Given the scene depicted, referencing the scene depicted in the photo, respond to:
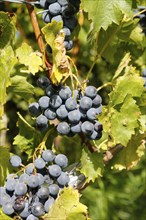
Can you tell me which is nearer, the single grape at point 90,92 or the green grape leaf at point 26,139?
the single grape at point 90,92

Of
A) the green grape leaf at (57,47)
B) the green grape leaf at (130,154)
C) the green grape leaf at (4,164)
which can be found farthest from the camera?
the green grape leaf at (130,154)

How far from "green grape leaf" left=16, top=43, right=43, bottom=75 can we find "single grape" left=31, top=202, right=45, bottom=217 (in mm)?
363

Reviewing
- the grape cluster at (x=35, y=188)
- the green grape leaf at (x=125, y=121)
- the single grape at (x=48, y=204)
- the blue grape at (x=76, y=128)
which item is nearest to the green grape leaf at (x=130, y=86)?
the green grape leaf at (x=125, y=121)

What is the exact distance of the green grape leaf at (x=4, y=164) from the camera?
1625 millimetres

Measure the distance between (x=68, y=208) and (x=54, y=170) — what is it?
0.11m

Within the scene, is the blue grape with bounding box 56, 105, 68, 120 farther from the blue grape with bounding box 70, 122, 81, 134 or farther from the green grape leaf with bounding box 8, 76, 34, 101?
the green grape leaf with bounding box 8, 76, 34, 101

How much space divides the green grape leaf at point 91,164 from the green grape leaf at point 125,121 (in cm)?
14

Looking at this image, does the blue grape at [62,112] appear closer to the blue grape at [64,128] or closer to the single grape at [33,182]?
the blue grape at [64,128]

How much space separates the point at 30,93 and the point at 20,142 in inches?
6.2

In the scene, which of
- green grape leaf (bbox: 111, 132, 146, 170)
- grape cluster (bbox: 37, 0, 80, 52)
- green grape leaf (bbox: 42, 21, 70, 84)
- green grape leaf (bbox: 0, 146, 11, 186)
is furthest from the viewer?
green grape leaf (bbox: 111, 132, 146, 170)

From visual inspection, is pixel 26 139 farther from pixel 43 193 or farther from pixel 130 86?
pixel 130 86

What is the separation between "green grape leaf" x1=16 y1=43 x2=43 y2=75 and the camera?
1.48 m

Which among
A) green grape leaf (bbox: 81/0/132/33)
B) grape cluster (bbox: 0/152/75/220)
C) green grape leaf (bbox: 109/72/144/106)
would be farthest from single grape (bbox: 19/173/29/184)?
green grape leaf (bbox: 81/0/132/33)

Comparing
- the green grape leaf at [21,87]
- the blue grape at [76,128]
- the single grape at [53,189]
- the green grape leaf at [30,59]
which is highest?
the green grape leaf at [30,59]
